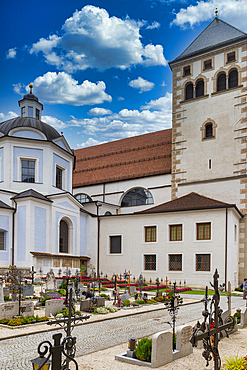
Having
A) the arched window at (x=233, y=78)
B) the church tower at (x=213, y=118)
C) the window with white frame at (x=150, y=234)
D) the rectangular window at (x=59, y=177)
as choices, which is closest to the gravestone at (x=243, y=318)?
the window with white frame at (x=150, y=234)

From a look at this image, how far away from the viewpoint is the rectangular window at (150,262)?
108 feet

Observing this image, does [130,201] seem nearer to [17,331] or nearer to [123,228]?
[123,228]

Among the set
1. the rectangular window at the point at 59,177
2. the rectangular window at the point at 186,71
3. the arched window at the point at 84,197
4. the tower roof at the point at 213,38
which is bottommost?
the arched window at the point at 84,197

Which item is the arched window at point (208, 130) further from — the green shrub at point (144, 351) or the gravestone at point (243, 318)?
the green shrub at point (144, 351)

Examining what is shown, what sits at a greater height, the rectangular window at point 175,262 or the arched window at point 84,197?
the arched window at point 84,197

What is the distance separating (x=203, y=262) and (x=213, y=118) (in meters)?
15.2

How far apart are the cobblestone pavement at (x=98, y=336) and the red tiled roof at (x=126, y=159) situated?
25.6 metres

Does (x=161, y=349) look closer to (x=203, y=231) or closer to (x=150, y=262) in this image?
(x=203, y=231)

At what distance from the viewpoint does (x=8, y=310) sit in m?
13.6

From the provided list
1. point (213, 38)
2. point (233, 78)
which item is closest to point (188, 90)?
point (233, 78)

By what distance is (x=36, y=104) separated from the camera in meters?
38.8

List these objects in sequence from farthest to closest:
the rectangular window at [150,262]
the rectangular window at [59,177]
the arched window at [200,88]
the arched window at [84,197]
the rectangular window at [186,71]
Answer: the arched window at [84,197] < the rectangular window at [186,71] < the arched window at [200,88] < the rectangular window at [59,177] < the rectangular window at [150,262]

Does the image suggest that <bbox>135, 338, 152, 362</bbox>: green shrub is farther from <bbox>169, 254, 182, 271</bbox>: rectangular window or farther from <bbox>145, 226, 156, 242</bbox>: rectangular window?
<bbox>145, 226, 156, 242</bbox>: rectangular window

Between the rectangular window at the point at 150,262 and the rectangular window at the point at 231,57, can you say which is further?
the rectangular window at the point at 231,57
